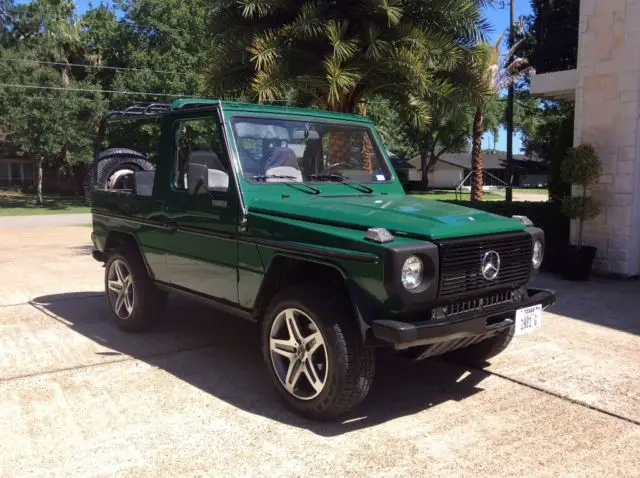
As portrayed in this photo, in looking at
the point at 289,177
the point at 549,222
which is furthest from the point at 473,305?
the point at 549,222

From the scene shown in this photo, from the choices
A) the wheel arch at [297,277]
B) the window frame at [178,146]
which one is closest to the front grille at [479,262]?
the wheel arch at [297,277]

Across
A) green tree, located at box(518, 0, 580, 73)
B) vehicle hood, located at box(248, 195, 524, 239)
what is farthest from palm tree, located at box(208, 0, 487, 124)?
green tree, located at box(518, 0, 580, 73)

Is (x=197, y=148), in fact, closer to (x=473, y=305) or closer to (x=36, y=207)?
(x=473, y=305)

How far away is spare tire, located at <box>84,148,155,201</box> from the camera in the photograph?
6.47m

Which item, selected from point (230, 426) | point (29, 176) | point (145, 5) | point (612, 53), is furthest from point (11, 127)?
point (230, 426)

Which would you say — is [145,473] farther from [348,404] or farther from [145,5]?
[145,5]

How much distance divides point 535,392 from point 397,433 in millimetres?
1342

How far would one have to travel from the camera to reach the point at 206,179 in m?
4.64

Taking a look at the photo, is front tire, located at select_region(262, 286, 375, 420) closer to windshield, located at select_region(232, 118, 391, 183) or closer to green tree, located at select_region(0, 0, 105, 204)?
windshield, located at select_region(232, 118, 391, 183)

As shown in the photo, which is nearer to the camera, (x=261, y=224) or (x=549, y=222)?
(x=261, y=224)

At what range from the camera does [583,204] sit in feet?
30.4

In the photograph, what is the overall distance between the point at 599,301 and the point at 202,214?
5473mm

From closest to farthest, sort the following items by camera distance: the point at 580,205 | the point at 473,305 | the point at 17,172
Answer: the point at 473,305 → the point at 580,205 → the point at 17,172

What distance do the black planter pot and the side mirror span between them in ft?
21.2
